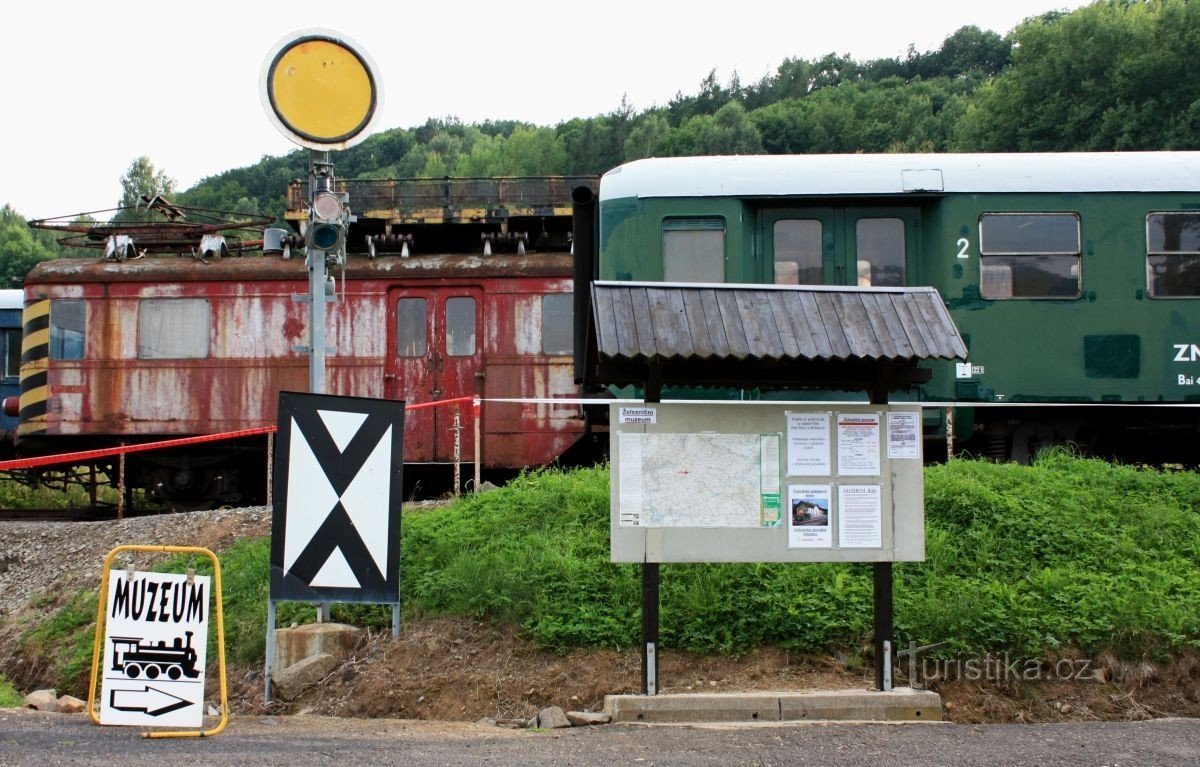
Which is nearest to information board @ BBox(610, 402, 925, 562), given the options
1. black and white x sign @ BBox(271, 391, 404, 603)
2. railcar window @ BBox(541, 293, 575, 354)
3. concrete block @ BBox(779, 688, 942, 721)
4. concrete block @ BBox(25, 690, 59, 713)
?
concrete block @ BBox(779, 688, 942, 721)

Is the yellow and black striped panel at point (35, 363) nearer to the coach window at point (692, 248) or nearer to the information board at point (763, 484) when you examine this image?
the coach window at point (692, 248)

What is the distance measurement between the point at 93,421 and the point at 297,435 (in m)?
9.55

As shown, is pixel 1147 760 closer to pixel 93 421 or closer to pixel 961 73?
pixel 93 421

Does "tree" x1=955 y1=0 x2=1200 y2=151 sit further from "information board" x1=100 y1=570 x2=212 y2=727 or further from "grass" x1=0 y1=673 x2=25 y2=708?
"information board" x1=100 y1=570 x2=212 y2=727

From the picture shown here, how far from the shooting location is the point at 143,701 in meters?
6.30

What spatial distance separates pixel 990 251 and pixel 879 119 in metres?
77.0

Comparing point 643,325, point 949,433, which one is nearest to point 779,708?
point 643,325

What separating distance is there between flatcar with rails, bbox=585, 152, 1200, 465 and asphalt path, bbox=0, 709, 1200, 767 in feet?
18.2

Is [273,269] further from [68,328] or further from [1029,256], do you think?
[1029,256]

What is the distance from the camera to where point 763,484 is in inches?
266

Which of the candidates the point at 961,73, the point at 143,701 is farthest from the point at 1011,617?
the point at 961,73

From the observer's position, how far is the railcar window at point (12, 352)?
19828mm

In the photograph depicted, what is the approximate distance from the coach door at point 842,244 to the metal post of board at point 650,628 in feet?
17.9

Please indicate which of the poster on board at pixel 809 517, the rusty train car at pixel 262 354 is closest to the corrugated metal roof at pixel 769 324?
the poster on board at pixel 809 517
